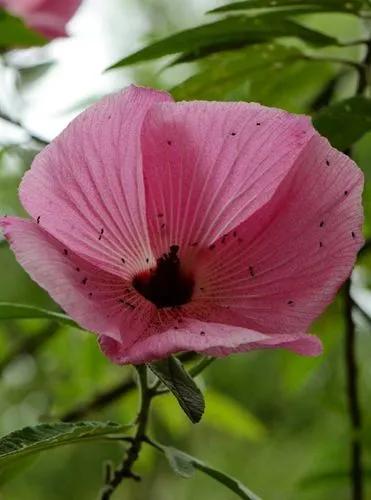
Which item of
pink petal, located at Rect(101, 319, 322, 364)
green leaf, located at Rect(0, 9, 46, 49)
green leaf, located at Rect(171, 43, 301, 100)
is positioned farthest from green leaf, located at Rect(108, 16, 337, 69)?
pink petal, located at Rect(101, 319, 322, 364)

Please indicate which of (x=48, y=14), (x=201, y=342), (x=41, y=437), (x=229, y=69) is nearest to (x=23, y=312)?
(x=41, y=437)

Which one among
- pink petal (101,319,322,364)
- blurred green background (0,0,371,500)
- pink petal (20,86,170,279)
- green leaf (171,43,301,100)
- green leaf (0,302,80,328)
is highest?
pink petal (20,86,170,279)

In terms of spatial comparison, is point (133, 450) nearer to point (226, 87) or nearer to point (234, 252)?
point (234, 252)

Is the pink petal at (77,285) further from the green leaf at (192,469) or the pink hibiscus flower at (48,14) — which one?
the pink hibiscus flower at (48,14)

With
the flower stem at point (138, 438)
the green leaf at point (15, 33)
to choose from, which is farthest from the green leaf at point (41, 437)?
the green leaf at point (15, 33)

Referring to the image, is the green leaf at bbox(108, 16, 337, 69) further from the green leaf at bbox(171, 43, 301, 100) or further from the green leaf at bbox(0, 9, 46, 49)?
the green leaf at bbox(0, 9, 46, 49)

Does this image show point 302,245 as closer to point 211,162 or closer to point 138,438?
point 211,162

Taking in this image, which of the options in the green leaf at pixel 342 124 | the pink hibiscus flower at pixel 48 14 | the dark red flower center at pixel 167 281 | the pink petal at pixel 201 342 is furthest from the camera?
the pink hibiscus flower at pixel 48 14

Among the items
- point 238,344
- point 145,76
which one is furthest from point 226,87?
point 145,76
